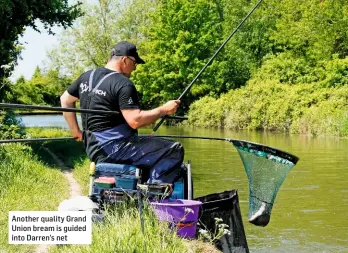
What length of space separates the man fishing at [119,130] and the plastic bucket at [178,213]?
0.30 m

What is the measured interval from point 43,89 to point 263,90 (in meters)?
39.7

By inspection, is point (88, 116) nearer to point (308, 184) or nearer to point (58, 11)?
point (308, 184)

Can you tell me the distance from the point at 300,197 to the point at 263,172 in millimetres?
7153

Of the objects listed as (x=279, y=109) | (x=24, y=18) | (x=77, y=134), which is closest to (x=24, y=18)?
(x=24, y=18)

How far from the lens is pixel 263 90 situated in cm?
4450

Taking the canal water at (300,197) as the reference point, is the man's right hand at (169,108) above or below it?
above

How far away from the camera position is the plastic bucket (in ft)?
19.4

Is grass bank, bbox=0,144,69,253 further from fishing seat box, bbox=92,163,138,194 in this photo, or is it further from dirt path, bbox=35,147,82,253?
fishing seat box, bbox=92,163,138,194

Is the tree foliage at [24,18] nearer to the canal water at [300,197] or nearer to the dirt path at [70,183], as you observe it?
the dirt path at [70,183]

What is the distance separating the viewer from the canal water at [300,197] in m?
9.58

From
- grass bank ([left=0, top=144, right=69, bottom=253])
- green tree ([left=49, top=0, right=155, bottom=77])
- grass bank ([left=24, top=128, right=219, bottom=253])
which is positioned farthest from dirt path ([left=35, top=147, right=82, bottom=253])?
green tree ([left=49, top=0, right=155, bottom=77])

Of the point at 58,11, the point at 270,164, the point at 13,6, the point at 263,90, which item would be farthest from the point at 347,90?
the point at 270,164
